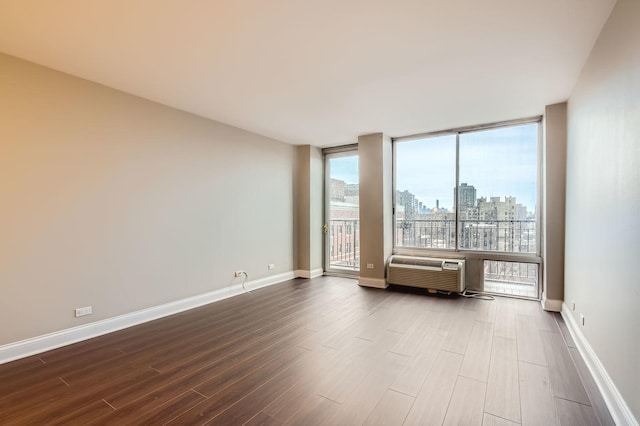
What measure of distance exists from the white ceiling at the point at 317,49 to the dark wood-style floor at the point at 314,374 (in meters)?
2.60

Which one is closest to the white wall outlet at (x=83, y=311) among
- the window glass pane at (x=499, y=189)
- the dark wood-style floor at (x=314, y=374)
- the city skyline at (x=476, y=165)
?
the dark wood-style floor at (x=314, y=374)

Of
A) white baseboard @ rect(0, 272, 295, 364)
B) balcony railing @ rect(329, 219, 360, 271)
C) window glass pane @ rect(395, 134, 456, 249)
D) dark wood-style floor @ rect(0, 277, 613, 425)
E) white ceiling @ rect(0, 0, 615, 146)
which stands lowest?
dark wood-style floor @ rect(0, 277, 613, 425)

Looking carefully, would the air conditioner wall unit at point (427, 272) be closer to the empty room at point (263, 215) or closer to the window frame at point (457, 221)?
the empty room at point (263, 215)

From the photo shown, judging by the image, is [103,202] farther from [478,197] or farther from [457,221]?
[478,197]

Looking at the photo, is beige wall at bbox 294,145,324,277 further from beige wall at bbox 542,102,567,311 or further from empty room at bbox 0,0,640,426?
beige wall at bbox 542,102,567,311

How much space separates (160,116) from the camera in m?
3.54

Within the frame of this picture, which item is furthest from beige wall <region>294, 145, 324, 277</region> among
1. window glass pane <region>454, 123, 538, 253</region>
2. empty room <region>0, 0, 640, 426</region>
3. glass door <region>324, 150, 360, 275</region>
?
window glass pane <region>454, 123, 538, 253</region>

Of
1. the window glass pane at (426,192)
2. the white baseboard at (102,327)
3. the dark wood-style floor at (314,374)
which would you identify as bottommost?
the dark wood-style floor at (314,374)

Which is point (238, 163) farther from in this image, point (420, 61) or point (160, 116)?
point (420, 61)

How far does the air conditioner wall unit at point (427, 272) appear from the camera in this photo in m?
4.38

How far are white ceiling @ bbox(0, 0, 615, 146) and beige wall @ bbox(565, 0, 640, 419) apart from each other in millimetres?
317

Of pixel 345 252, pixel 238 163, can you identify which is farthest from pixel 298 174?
pixel 345 252

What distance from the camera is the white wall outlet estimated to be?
2.84 meters

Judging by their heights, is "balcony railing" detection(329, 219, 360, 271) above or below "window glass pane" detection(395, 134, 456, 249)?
below
